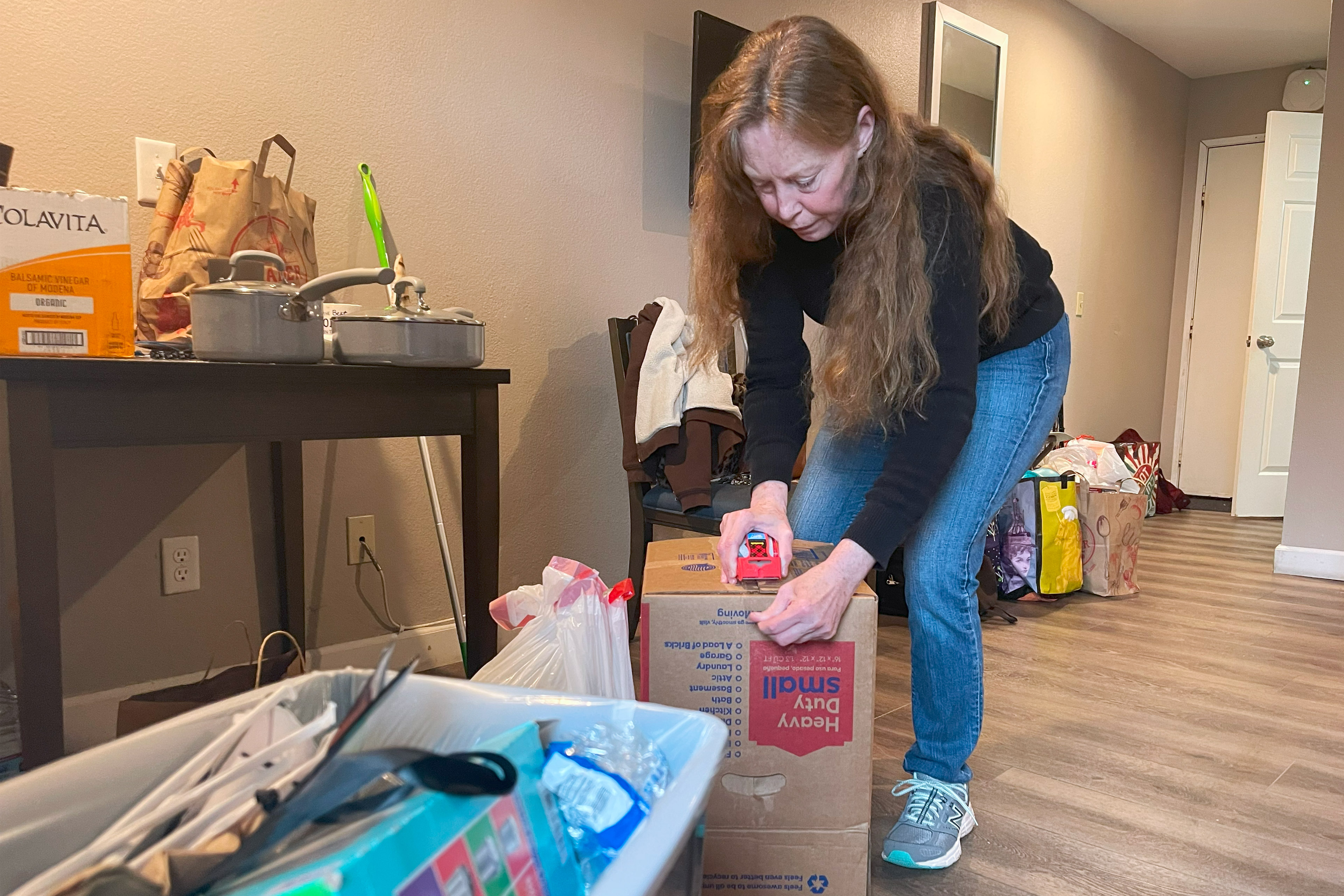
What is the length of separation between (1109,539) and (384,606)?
232cm

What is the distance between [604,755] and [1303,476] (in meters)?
3.75

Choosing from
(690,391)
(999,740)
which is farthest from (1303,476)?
(690,391)

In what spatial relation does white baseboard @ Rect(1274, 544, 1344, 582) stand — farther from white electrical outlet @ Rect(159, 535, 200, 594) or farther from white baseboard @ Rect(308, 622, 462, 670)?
white electrical outlet @ Rect(159, 535, 200, 594)

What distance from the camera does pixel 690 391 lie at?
2.18m

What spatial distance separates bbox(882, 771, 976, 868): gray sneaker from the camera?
Answer: 4.21 feet

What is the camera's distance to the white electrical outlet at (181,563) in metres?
1.76

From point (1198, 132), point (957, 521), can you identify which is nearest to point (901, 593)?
point (957, 521)

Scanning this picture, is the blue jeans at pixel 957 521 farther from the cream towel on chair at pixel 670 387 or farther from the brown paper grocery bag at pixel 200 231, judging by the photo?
the brown paper grocery bag at pixel 200 231

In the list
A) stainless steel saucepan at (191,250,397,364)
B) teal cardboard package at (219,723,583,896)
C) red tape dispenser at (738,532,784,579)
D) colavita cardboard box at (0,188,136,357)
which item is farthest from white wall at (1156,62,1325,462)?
teal cardboard package at (219,723,583,896)

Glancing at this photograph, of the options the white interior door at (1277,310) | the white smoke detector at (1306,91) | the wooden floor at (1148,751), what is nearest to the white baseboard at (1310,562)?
the wooden floor at (1148,751)

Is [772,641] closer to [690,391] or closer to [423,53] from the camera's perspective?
[690,391]

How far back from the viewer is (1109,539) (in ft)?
10.1

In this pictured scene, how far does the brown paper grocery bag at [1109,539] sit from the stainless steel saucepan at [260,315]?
100 inches

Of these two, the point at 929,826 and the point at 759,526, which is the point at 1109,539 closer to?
the point at 929,826
